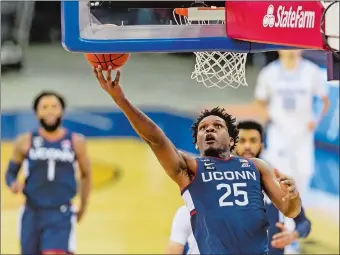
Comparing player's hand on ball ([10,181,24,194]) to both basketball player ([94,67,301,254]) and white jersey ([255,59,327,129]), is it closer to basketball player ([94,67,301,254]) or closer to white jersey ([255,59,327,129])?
basketball player ([94,67,301,254])

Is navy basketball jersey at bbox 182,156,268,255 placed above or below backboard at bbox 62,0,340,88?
below

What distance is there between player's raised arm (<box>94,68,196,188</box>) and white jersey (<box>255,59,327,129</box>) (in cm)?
515

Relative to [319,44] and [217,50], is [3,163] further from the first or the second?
[319,44]

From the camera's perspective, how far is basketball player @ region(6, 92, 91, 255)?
24.8 ft

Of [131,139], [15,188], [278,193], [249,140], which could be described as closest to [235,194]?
[278,193]

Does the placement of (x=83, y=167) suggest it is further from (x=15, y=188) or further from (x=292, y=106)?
(x=292, y=106)

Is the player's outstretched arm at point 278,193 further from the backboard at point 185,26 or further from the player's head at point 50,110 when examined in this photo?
the player's head at point 50,110

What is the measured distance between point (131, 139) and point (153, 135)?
30.9 ft

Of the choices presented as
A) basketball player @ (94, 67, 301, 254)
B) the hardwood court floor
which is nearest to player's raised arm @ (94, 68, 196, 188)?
basketball player @ (94, 67, 301, 254)

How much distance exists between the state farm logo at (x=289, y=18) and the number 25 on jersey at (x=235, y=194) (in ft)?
3.06

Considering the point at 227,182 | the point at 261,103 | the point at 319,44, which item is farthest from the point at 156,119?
the point at 319,44

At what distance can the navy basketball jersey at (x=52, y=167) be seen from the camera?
305 inches

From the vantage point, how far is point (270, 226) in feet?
21.2

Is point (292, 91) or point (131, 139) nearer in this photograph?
point (292, 91)
